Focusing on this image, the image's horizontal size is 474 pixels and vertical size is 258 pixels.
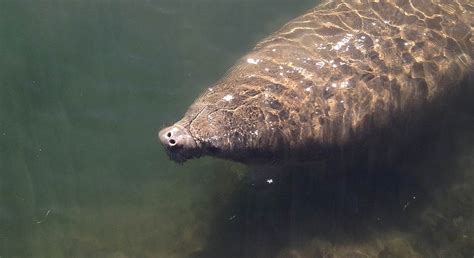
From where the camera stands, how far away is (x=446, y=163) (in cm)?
861

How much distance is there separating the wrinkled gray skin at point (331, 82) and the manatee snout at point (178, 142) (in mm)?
12

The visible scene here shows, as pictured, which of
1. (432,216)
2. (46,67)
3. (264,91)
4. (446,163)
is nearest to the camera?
(264,91)

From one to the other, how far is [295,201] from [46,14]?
18.7ft

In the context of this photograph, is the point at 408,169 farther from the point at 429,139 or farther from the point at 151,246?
the point at 151,246

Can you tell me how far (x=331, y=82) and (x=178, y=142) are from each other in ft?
7.29

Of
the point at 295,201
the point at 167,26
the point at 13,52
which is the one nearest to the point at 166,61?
the point at 167,26

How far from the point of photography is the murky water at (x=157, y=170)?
26.2ft

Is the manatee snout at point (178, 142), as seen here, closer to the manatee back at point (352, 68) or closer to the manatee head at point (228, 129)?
the manatee head at point (228, 129)

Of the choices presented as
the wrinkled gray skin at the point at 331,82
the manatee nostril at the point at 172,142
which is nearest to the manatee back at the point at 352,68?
the wrinkled gray skin at the point at 331,82

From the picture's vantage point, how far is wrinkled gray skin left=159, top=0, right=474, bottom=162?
645cm

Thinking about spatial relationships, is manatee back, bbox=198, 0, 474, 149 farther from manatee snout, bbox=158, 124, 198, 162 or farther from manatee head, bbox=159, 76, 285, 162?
manatee snout, bbox=158, 124, 198, 162

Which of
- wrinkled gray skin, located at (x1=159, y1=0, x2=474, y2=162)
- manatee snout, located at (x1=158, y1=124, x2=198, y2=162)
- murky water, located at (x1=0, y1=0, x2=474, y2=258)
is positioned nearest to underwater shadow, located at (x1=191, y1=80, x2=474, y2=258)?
murky water, located at (x1=0, y1=0, x2=474, y2=258)

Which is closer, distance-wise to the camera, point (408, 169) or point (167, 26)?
point (408, 169)

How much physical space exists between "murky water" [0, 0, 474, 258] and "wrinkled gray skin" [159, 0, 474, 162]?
4.10 ft
